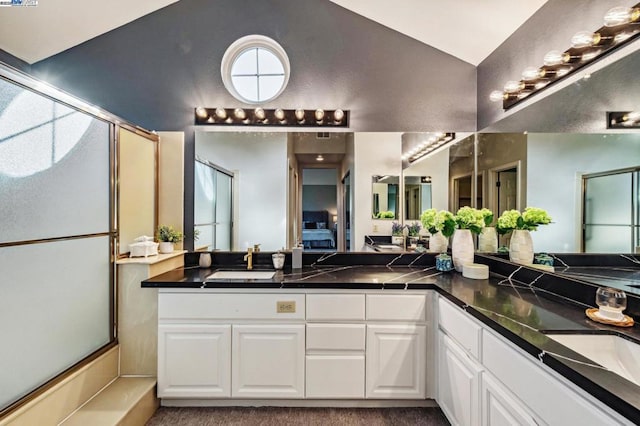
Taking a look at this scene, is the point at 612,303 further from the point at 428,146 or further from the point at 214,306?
the point at 214,306

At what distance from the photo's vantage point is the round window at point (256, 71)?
2734 millimetres

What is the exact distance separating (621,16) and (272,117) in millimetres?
2248

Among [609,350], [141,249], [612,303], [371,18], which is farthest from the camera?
[371,18]

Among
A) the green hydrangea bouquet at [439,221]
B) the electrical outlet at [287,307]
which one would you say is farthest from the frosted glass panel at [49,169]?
the green hydrangea bouquet at [439,221]

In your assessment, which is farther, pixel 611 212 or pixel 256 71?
pixel 256 71

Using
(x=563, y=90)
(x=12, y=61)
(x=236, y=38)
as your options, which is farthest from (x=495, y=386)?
(x=12, y=61)

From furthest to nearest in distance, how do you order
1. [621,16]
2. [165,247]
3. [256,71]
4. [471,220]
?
[256,71], [165,247], [471,220], [621,16]

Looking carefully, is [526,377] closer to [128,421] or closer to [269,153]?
[128,421]

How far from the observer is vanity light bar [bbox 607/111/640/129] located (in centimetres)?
140

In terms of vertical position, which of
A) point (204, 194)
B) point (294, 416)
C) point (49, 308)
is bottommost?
point (294, 416)

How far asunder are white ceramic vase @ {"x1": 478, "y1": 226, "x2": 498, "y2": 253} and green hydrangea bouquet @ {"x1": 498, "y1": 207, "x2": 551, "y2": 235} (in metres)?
0.07

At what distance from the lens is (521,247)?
210cm

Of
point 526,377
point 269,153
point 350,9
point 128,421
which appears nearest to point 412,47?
point 350,9

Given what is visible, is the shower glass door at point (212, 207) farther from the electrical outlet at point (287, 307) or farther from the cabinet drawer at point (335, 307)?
the cabinet drawer at point (335, 307)
